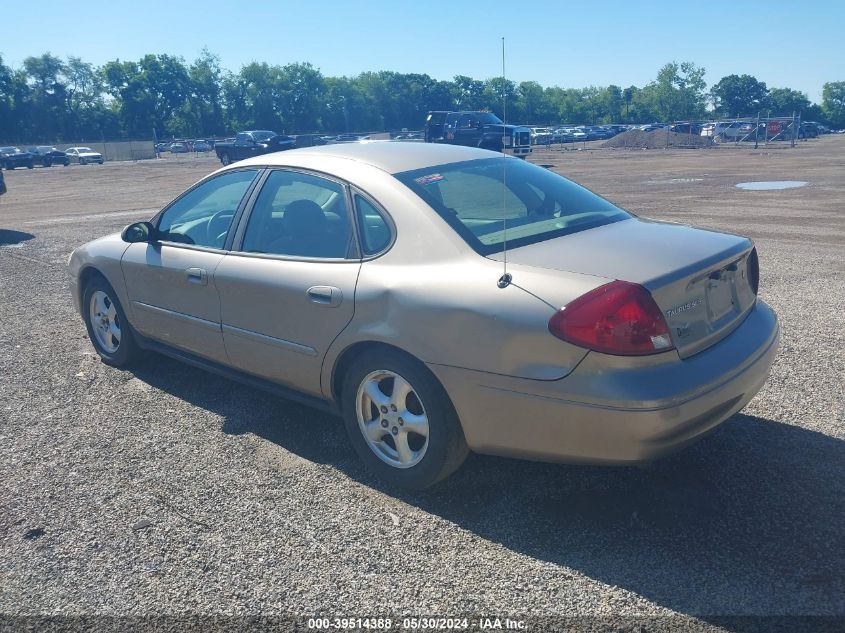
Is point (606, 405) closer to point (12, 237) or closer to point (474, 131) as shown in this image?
point (12, 237)

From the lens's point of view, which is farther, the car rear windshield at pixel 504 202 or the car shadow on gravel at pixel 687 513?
the car rear windshield at pixel 504 202

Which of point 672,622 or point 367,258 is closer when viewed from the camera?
point 672,622

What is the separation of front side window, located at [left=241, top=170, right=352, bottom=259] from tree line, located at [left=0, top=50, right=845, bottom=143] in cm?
10167

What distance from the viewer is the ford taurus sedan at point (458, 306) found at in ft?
9.61

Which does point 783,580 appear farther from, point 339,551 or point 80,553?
point 80,553

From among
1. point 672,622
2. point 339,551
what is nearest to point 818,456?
point 672,622

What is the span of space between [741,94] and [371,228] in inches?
6324

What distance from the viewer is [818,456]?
3.72 metres

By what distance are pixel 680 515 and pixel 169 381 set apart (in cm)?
353

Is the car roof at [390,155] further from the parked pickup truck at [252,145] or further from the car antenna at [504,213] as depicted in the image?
the parked pickup truck at [252,145]

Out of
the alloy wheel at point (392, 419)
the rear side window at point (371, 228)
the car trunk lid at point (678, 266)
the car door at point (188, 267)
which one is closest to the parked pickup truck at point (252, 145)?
the car door at point (188, 267)

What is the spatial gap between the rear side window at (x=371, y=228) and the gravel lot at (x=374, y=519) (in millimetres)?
1145

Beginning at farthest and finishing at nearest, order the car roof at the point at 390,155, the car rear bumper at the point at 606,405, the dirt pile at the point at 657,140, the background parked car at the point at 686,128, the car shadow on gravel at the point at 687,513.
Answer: the background parked car at the point at 686,128 < the dirt pile at the point at 657,140 < the car roof at the point at 390,155 < the car rear bumper at the point at 606,405 < the car shadow on gravel at the point at 687,513

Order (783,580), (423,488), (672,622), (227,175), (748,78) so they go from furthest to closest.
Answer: (748,78)
(227,175)
(423,488)
(783,580)
(672,622)
